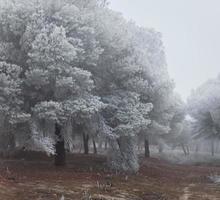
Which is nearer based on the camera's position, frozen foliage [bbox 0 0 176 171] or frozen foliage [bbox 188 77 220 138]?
frozen foliage [bbox 0 0 176 171]

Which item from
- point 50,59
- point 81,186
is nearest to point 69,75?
point 50,59

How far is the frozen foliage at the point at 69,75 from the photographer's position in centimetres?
2861

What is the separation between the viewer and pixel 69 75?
2969 cm

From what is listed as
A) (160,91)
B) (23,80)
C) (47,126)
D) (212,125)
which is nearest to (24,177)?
(47,126)

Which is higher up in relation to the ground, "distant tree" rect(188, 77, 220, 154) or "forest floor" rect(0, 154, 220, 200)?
"distant tree" rect(188, 77, 220, 154)

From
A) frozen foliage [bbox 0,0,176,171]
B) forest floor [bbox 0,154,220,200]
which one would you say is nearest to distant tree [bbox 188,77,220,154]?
frozen foliage [bbox 0,0,176,171]

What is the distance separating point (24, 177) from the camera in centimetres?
2623

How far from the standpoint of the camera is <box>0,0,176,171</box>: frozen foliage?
28.6 meters

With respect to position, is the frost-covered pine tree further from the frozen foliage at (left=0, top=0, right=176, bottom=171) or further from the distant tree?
the distant tree

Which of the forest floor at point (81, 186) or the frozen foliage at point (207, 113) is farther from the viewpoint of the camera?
the frozen foliage at point (207, 113)

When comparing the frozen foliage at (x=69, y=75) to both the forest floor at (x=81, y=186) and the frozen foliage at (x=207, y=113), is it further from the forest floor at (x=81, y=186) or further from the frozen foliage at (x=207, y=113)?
the frozen foliage at (x=207, y=113)

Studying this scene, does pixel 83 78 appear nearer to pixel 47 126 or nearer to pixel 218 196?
pixel 47 126

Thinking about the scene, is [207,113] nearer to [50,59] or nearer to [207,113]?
[207,113]

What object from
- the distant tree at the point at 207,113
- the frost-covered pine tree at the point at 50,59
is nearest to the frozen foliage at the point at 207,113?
the distant tree at the point at 207,113
